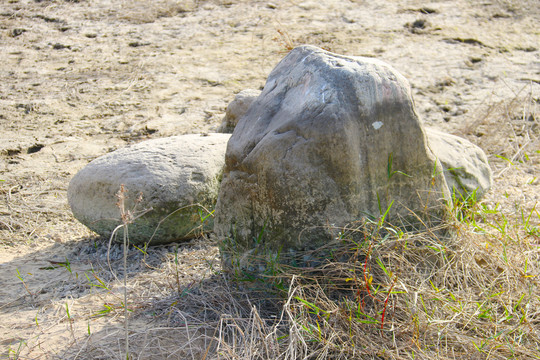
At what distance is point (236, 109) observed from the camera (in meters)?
4.59

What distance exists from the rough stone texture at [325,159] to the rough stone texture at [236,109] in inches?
65.1

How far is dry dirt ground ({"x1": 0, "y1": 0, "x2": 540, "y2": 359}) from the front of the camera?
287cm

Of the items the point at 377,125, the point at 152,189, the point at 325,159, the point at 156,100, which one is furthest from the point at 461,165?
the point at 156,100

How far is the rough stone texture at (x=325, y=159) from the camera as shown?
268 centimetres

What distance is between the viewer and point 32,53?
6.96 metres

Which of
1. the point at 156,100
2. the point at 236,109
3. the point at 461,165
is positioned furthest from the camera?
the point at 156,100

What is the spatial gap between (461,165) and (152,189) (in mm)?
2025

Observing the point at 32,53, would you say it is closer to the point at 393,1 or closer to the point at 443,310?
the point at 393,1

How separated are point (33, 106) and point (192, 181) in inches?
121

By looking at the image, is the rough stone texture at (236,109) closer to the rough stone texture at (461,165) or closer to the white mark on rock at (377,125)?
the rough stone texture at (461,165)

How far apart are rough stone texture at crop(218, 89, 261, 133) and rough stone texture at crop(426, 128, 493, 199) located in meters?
1.45

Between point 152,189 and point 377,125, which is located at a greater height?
point 377,125

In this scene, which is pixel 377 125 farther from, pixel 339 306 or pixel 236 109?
pixel 236 109

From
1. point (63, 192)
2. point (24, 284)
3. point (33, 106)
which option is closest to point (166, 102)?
point (33, 106)
